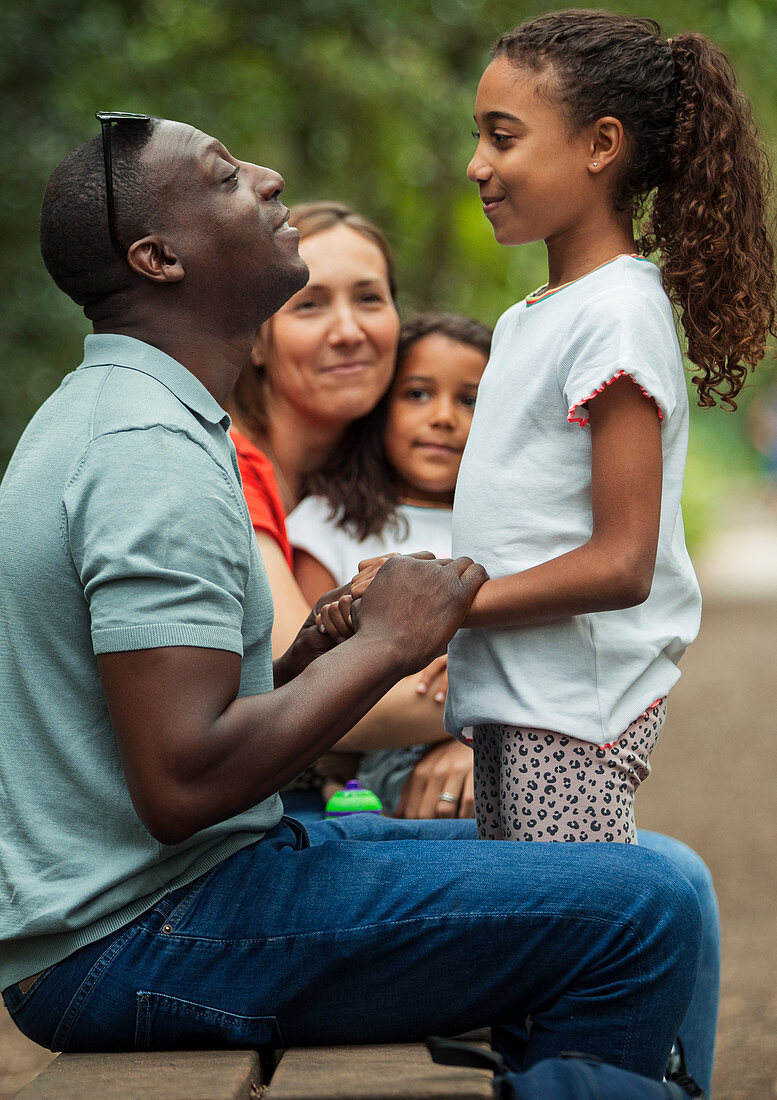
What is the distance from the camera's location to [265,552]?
3.09 meters

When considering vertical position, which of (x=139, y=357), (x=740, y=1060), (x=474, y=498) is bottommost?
(x=740, y=1060)

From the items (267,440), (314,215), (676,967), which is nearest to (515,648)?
(676,967)

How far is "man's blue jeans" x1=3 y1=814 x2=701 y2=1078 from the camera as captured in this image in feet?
6.31

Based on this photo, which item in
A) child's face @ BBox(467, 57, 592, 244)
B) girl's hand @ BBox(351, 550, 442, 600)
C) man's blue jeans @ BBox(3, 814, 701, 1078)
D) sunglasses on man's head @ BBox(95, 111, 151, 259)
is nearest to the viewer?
man's blue jeans @ BBox(3, 814, 701, 1078)

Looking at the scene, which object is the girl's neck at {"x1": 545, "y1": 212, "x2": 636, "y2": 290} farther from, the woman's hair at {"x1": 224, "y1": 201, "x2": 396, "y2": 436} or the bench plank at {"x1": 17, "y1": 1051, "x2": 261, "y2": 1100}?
the bench plank at {"x1": 17, "y1": 1051, "x2": 261, "y2": 1100}

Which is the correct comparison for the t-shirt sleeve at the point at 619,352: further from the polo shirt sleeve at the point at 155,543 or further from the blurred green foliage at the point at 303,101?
the blurred green foliage at the point at 303,101

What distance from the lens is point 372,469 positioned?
137 inches

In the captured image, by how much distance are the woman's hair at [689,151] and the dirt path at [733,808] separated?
2499 millimetres

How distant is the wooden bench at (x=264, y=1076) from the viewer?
1706mm

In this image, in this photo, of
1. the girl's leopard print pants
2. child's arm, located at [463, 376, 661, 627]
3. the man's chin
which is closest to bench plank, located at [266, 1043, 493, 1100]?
the girl's leopard print pants

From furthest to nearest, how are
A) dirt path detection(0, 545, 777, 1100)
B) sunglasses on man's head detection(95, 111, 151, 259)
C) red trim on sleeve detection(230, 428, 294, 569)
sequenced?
dirt path detection(0, 545, 777, 1100) → red trim on sleeve detection(230, 428, 294, 569) → sunglasses on man's head detection(95, 111, 151, 259)

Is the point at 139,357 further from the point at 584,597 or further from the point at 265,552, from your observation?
the point at 265,552

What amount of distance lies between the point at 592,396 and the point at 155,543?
79cm

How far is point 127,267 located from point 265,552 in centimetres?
113
